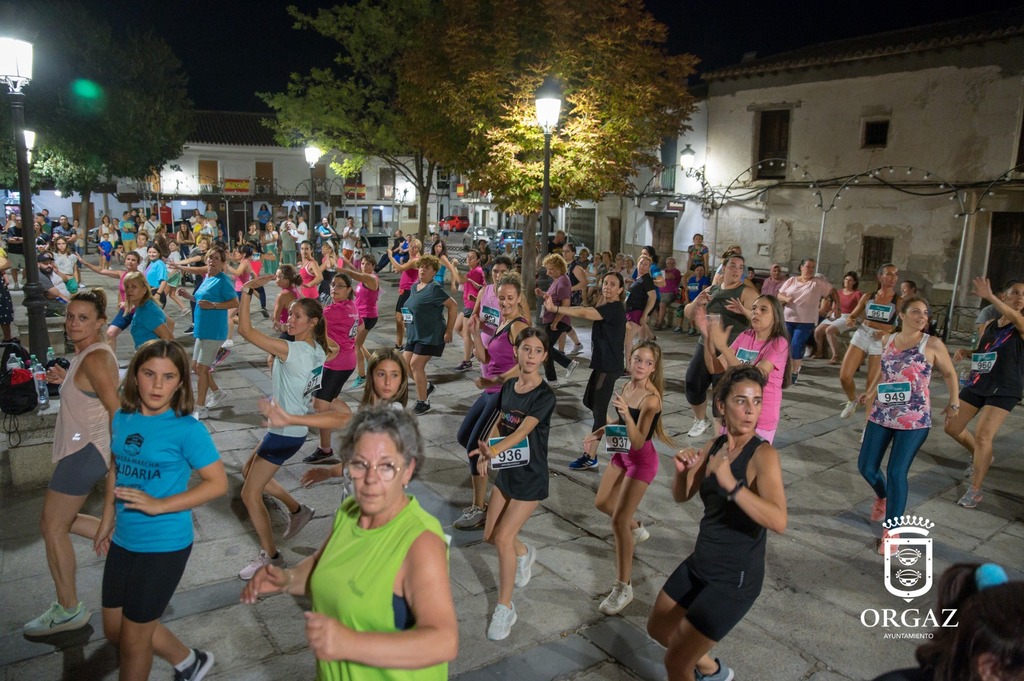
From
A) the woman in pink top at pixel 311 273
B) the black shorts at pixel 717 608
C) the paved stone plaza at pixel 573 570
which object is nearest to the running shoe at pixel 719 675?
the paved stone plaza at pixel 573 570

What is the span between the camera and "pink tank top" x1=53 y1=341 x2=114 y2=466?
3.98 metres

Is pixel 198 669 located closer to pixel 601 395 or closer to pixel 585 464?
pixel 585 464

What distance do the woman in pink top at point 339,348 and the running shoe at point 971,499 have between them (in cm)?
587

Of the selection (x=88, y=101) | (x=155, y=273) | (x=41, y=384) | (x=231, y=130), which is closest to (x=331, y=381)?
(x=41, y=384)

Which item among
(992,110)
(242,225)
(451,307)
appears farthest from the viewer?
(242,225)

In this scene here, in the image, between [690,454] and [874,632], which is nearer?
[690,454]

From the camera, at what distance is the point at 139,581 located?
313 cm

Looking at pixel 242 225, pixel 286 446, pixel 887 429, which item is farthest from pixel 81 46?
pixel 887 429

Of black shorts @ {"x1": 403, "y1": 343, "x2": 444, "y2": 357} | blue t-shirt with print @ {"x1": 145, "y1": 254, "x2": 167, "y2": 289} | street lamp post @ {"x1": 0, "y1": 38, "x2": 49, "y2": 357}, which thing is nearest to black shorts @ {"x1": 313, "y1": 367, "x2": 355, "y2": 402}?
black shorts @ {"x1": 403, "y1": 343, "x2": 444, "y2": 357}

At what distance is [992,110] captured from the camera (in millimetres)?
17109

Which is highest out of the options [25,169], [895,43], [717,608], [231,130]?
[231,130]

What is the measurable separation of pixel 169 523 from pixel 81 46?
35.5 metres

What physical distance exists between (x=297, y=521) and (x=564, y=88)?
1231cm

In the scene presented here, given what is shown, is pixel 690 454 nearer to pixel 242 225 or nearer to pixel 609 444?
pixel 609 444
